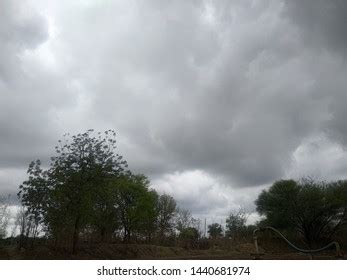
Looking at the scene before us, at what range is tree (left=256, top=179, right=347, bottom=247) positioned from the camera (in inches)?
2146

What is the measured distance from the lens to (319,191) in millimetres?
56000

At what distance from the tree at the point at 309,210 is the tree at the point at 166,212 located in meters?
17.7

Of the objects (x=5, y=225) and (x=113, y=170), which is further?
(x=5, y=225)

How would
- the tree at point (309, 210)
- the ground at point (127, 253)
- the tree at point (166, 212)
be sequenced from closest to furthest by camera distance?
the ground at point (127, 253) → the tree at point (309, 210) → the tree at point (166, 212)

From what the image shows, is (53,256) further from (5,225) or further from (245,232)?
(245,232)

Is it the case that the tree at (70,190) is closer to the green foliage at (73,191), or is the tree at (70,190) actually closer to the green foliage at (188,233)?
the green foliage at (73,191)

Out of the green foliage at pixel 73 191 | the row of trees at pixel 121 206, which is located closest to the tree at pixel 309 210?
the row of trees at pixel 121 206

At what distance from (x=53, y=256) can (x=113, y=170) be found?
8.87 m

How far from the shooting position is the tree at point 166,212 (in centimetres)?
6675

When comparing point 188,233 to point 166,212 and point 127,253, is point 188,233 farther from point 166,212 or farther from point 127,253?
point 127,253

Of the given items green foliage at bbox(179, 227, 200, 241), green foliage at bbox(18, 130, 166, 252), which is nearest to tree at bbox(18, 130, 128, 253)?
green foliage at bbox(18, 130, 166, 252)
